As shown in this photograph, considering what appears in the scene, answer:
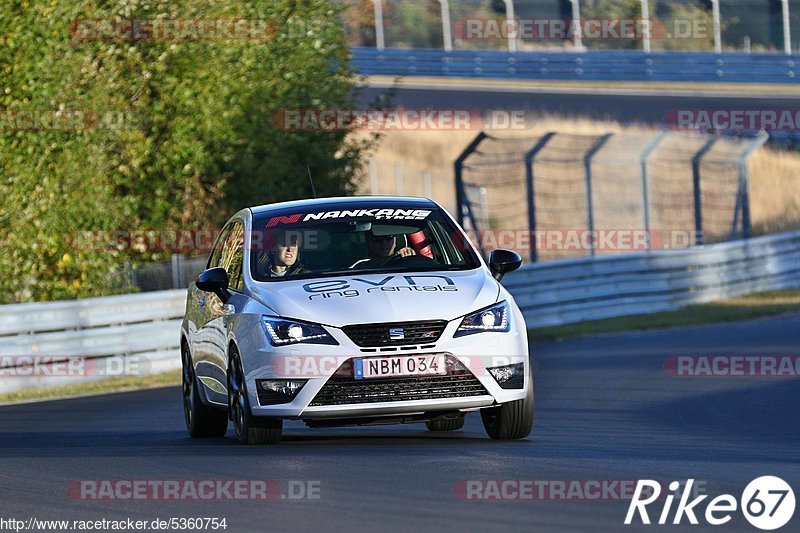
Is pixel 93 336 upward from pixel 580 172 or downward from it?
downward

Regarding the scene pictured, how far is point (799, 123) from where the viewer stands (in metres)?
37.2

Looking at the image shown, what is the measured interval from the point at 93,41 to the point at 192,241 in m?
3.91

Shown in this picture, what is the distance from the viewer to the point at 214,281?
1103cm

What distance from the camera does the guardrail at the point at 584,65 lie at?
141 ft

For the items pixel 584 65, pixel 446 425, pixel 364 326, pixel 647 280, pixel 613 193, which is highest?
pixel 584 65

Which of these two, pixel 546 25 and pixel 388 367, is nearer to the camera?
pixel 388 367

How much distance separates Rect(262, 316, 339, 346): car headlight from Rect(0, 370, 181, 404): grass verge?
791cm

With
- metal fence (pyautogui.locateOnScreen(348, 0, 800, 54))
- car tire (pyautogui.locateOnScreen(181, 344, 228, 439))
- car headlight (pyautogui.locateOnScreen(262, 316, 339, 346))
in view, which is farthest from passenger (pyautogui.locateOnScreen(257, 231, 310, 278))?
metal fence (pyautogui.locateOnScreen(348, 0, 800, 54))

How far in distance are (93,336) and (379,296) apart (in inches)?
383

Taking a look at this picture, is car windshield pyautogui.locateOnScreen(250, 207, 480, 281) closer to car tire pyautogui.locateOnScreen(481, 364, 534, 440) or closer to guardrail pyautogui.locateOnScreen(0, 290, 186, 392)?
car tire pyautogui.locateOnScreen(481, 364, 534, 440)

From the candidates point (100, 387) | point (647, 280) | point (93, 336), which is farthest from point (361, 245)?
point (647, 280)

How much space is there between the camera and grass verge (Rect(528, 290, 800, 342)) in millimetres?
23031

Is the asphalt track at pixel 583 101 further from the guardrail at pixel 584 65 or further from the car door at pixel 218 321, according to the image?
the car door at pixel 218 321

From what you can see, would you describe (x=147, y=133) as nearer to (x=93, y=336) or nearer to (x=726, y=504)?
(x=93, y=336)
